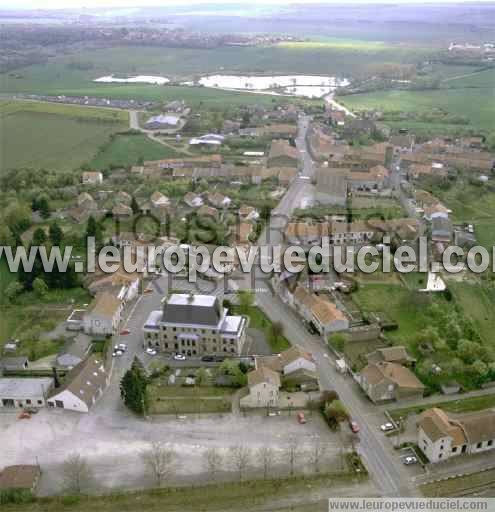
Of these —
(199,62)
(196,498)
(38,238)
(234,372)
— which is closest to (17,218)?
(38,238)

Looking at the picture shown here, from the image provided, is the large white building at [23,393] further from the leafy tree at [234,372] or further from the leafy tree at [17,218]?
the leafy tree at [17,218]

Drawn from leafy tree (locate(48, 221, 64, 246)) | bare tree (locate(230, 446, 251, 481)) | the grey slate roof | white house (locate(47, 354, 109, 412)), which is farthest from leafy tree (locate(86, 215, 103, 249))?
bare tree (locate(230, 446, 251, 481))

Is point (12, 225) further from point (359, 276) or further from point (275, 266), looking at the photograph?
point (359, 276)

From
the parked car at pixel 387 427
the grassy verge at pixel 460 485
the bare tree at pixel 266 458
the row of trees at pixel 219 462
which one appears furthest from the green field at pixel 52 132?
the grassy verge at pixel 460 485

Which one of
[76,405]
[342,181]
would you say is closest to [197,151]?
[342,181]

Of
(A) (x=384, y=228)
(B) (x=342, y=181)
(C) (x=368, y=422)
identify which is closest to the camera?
(C) (x=368, y=422)

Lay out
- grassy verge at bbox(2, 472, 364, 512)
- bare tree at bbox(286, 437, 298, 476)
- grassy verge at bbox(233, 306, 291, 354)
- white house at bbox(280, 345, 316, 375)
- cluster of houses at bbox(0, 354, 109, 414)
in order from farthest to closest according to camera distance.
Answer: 1. grassy verge at bbox(233, 306, 291, 354)
2. white house at bbox(280, 345, 316, 375)
3. cluster of houses at bbox(0, 354, 109, 414)
4. bare tree at bbox(286, 437, 298, 476)
5. grassy verge at bbox(2, 472, 364, 512)

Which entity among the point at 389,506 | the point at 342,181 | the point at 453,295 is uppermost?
the point at 342,181

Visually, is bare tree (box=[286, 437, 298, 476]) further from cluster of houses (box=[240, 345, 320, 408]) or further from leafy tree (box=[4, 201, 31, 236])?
leafy tree (box=[4, 201, 31, 236])
